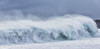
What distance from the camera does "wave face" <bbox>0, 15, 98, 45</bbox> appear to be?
19.5 meters

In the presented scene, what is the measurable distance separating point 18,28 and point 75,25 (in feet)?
17.3

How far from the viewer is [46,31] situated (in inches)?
823

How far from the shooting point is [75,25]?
23.7m

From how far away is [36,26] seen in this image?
21250 mm

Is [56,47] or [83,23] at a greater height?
[83,23]

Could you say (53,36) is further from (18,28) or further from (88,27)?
(88,27)

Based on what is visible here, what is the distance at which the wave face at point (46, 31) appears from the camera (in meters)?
19.5

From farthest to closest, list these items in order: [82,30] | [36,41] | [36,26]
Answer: [82,30]
[36,26]
[36,41]

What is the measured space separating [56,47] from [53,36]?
5.08 metres

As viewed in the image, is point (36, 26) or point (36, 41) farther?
point (36, 26)

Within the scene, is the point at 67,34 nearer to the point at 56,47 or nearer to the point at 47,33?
the point at 47,33

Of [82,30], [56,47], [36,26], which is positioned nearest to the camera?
[56,47]

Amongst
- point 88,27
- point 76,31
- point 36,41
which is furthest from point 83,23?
point 36,41

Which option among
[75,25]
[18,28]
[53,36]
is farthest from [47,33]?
[75,25]
